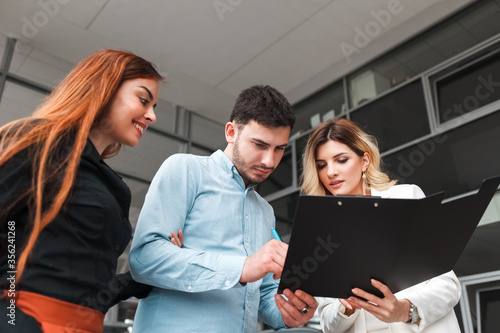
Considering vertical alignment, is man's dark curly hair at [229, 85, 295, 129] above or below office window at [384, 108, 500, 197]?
below

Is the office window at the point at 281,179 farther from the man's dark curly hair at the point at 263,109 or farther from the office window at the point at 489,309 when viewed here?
the man's dark curly hair at the point at 263,109

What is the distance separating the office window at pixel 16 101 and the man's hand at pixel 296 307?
4.20 metres

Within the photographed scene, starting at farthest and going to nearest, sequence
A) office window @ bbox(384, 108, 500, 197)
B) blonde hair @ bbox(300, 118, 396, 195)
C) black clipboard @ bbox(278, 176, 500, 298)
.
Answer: office window @ bbox(384, 108, 500, 197) → blonde hair @ bbox(300, 118, 396, 195) → black clipboard @ bbox(278, 176, 500, 298)

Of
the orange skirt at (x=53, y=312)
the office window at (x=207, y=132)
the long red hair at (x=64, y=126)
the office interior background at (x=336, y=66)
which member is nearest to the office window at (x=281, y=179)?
the office interior background at (x=336, y=66)

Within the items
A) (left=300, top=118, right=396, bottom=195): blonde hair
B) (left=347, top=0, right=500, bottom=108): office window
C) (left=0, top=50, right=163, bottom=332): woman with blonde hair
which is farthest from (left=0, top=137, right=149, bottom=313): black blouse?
(left=347, top=0, right=500, bottom=108): office window

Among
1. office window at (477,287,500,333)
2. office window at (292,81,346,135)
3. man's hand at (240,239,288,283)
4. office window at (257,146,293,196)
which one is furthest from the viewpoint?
office window at (257,146,293,196)

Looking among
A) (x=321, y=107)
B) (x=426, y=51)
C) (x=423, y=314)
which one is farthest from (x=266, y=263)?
(x=321, y=107)

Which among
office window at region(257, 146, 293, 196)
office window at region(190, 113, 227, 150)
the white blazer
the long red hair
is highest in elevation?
office window at region(190, 113, 227, 150)

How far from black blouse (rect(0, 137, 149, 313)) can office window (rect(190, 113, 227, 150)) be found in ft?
15.0

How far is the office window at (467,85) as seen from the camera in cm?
370

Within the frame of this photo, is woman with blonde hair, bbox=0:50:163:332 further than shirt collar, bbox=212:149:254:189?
No

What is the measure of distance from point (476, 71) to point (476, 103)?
0.36 meters

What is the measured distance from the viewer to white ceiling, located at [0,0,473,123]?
12.9 ft

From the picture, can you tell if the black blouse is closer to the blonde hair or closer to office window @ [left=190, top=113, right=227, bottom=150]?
the blonde hair
